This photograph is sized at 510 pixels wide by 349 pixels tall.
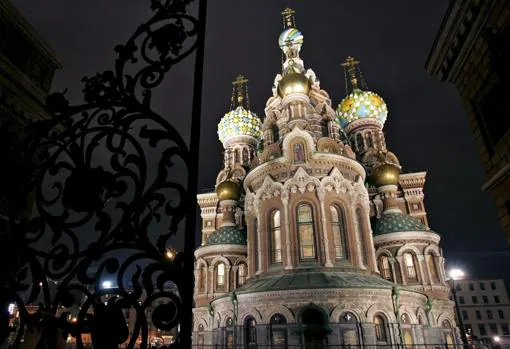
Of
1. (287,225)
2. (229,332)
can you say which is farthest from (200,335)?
(287,225)

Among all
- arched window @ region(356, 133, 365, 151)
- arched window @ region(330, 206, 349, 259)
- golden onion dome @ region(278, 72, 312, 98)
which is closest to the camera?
arched window @ region(330, 206, 349, 259)

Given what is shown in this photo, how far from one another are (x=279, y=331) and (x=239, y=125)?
24712mm

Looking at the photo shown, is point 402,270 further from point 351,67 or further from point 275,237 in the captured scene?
point 351,67

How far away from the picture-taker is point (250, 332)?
1703 centimetres

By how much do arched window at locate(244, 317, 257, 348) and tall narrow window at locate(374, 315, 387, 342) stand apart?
17.4 ft

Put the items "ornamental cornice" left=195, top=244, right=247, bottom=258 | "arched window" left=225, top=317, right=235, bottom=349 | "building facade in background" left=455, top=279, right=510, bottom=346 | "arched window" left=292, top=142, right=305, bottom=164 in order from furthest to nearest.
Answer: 1. "building facade in background" left=455, top=279, right=510, bottom=346
2. "ornamental cornice" left=195, top=244, right=247, bottom=258
3. "arched window" left=292, top=142, right=305, bottom=164
4. "arched window" left=225, top=317, right=235, bottom=349

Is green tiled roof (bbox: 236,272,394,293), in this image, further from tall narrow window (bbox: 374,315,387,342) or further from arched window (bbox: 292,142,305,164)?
arched window (bbox: 292,142,305,164)

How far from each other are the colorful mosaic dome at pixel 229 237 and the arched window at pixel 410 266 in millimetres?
10603

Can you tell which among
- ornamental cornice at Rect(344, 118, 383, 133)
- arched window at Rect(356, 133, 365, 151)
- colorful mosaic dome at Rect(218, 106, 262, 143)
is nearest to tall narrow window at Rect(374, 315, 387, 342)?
arched window at Rect(356, 133, 365, 151)

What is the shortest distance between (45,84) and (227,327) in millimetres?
15470

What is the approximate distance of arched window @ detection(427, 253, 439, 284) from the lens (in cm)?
2308

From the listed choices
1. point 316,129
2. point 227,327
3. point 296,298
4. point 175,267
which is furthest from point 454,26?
point 316,129

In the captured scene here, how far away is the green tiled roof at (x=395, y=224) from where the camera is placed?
23837mm

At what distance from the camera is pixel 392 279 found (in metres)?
23.2
